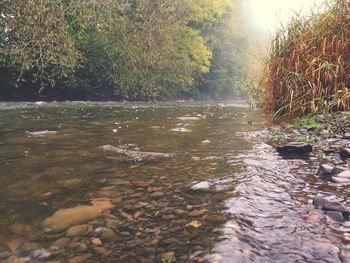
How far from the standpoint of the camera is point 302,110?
24.3ft

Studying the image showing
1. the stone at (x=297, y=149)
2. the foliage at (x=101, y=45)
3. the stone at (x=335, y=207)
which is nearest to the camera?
the stone at (x=335, y=207)

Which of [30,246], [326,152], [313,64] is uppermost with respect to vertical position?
[313,64]

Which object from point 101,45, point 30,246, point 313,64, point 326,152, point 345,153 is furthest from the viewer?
point 101,45

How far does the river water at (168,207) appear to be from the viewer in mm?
1886

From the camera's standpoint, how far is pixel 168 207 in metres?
2.57

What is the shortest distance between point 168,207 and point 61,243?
0.85 meters

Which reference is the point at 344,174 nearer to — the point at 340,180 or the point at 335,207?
the point at 340,180

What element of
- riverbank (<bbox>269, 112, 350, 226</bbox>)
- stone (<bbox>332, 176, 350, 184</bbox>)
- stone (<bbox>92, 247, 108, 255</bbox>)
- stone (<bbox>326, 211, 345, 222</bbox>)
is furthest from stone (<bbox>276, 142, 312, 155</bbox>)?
stone (<bbox>92, 247, 108, 255</bbox>)

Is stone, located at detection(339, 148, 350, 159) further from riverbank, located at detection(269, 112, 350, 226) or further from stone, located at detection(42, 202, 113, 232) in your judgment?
stone, located at detection(42, 202, 113, 232)

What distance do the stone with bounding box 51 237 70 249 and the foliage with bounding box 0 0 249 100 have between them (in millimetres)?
8393

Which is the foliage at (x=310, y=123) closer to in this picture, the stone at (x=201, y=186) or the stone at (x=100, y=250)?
the stone at (x=201, y=186)

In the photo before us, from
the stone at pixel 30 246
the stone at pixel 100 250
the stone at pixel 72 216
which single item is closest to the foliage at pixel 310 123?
the stone at pixel 72 216

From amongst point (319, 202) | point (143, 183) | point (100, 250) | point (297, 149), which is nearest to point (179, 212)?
point (100, 250)

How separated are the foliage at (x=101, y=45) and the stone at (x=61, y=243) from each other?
8.39m
